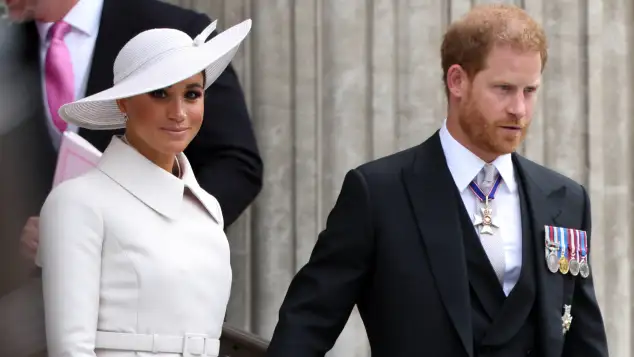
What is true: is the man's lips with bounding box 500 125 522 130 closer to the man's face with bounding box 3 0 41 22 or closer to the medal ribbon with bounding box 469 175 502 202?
the medal ribbon with bounding box 469 175 502 202

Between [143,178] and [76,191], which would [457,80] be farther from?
[76,191]

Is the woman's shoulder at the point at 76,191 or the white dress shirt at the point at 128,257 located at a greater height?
the woman's shoulder at the point at 76,191

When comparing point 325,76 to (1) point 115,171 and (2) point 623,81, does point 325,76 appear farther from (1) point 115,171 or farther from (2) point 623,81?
(1) point 115,171

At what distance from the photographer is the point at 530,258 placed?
163 inches

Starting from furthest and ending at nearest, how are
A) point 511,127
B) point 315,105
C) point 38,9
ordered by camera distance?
point 315,105
point 511,127
point 38,9

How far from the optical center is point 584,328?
4.28 metres

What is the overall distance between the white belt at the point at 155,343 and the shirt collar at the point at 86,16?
1.31 meters

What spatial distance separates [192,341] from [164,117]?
1.90ft

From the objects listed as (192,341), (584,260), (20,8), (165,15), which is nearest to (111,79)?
(165,15)

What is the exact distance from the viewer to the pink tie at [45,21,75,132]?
14.1 ft

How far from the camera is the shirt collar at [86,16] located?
15.0 ft

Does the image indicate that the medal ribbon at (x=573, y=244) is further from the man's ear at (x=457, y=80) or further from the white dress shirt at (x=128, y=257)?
the white dress shirt at (x=128, y=257)

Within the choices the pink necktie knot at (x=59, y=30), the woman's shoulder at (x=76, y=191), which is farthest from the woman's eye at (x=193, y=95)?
the pink necktie knot at (x=59, y=30)

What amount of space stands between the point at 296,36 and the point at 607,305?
166 centimetres
